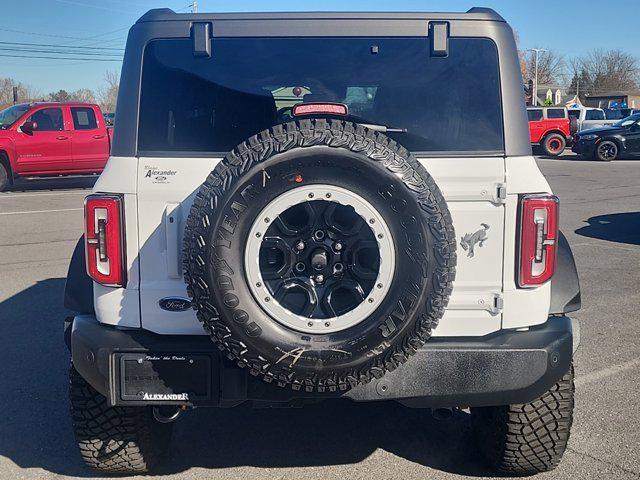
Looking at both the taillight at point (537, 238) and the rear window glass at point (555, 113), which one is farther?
the rear window glass at point (555, 113)

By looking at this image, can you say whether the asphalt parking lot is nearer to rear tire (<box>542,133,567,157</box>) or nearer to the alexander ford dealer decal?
the alexander ford dealer decal

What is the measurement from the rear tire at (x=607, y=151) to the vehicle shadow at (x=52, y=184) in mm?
16384

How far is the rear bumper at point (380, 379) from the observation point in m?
3.11

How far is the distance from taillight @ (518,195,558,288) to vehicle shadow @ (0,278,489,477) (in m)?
1.07

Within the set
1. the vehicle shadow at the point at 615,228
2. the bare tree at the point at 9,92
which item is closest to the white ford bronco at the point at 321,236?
the vehicle shadow at the point at 615,228

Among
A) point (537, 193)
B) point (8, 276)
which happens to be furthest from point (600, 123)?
point (537, 193)

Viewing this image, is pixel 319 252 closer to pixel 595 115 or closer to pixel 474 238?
pixel 474 238

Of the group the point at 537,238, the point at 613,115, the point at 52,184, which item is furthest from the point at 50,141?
the point at 613,115

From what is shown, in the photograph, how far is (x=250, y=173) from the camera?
2.83m

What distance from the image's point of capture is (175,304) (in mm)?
3221

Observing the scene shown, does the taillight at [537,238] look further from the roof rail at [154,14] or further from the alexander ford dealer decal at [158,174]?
the roof rail at [154,14]

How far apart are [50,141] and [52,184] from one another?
210 centimetres

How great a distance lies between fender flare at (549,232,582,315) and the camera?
136 inches

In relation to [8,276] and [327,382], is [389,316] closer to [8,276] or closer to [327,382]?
[327,382]
